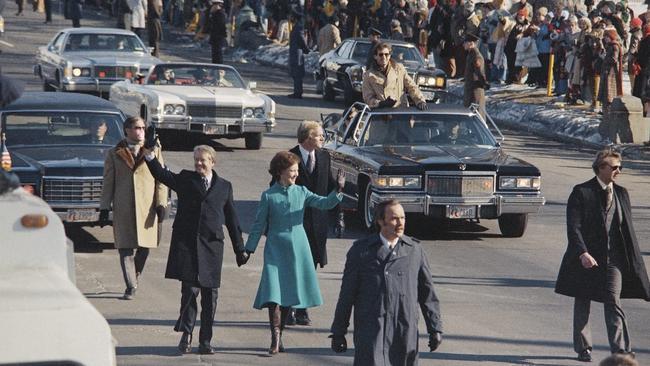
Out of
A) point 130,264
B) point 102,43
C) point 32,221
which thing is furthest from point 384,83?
point 102,43

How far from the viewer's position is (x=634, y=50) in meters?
28.7

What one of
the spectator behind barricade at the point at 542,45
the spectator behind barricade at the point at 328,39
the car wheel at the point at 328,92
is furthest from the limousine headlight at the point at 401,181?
the spectator behind barricade at the point at 328,39

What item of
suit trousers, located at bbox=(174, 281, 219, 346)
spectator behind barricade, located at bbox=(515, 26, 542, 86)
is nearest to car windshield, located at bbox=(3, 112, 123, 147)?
suit trousers, located at bbox=(174, 281, 219, 346)

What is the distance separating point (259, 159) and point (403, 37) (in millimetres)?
14102

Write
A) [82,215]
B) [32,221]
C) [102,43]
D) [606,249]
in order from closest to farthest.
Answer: [32,221], [606,249], [82,215], [102,43]

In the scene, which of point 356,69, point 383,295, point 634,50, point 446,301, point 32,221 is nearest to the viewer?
point 32,221

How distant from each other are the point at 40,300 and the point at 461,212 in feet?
36.2

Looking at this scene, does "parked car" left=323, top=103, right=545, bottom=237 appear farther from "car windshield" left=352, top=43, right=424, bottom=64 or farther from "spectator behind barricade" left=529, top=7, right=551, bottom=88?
"car windshield" left=352, top=43, right=424, bottom=64

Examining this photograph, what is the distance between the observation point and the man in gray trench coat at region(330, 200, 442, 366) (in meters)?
8.54

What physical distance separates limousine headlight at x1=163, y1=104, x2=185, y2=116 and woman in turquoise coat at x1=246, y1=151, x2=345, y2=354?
12.2 metres

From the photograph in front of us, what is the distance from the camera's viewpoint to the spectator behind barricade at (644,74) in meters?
26.0

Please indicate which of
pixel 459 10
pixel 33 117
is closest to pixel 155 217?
pixel 33 117

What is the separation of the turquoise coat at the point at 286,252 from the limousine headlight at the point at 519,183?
5.55 metres

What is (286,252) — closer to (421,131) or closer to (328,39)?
(421,131)
